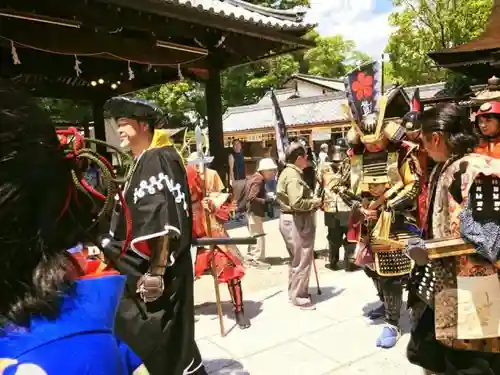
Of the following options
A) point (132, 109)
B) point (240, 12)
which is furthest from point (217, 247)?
point (240, 12)

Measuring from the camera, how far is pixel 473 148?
2.58 m

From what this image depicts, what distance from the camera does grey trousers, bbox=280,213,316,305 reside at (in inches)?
185

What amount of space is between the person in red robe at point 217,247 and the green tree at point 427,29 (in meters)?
12.4

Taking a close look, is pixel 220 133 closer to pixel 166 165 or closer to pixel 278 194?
pixel 278 194

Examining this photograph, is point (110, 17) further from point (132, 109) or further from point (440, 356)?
point (440, 356)

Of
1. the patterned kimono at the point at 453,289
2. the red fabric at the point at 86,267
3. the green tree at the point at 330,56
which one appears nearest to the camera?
the red fabric at the point at 86,267

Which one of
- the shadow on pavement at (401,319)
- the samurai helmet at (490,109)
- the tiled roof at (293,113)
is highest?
the tiled roof at (293,113)

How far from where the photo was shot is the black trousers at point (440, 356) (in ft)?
8.19

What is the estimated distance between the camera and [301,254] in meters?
4.71

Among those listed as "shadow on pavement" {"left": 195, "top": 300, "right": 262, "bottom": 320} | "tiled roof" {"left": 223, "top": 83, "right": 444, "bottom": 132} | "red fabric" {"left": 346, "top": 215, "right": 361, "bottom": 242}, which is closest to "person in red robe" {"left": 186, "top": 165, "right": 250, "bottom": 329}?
"shadow on pavement" {"left": 195, "top": 300, "right": 262, "bottom": 320}

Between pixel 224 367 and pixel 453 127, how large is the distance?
236cm

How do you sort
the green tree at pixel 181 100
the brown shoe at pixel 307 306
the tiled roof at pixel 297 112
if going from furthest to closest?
the tiled roof at pixel 297 112, the green tree at pixel 181 100, the brown shoe at pixel 307 306

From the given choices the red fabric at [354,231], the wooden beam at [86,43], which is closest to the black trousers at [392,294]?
the red fabric at [354,231]

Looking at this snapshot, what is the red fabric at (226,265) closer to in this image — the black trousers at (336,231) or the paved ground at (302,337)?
the paved ground at (302,337)
